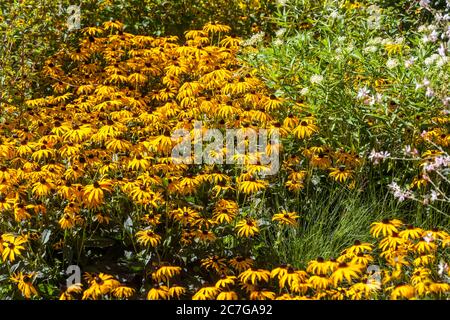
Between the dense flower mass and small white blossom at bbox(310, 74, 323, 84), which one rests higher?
small white blossom at bbox(310, 74, 323, 84)

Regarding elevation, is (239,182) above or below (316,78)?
below

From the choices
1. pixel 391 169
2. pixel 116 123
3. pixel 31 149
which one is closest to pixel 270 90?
pixel 391 169

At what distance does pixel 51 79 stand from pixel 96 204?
2703mm

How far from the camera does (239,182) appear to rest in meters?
4.63

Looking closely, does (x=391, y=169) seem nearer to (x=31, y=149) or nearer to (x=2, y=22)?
(x=31, y=149)

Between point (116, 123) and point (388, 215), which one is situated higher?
point (116, 123)

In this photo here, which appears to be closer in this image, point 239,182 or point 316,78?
point 239,182

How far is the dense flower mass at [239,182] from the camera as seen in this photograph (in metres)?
4.11

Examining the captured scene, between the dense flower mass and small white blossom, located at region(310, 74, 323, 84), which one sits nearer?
the dense flower mass

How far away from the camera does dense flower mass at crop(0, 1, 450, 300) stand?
4105 mm

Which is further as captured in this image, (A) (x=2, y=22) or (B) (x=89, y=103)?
(A) (x=2, y=22)
